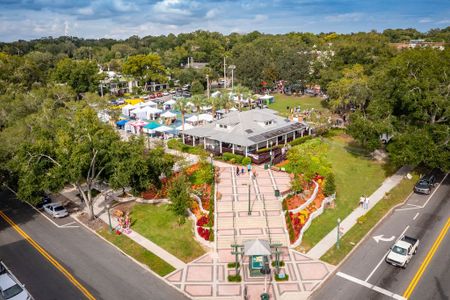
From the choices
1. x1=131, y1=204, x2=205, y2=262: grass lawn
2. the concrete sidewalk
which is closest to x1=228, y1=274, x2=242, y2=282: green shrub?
x1=131, y1=204, x2=205, y2=262: grass lawn

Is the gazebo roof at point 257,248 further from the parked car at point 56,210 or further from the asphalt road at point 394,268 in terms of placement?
the parked car at point 56,210

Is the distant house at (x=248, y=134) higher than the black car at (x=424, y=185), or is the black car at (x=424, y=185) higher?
the distant house at (x=248, y=134)

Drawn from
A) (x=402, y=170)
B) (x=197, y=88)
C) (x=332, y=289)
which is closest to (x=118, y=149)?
(x=332, y=289)

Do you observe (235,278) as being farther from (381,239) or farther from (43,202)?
(43,202)

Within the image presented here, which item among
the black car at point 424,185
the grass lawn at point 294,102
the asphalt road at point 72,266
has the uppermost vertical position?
the grass lawn at point 294,102

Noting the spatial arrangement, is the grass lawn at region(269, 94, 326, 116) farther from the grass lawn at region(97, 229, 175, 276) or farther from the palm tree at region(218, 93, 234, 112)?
the grass lawn at region(97, 229, 175, 276)

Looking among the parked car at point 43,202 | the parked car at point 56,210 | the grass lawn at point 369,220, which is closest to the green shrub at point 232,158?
the grass lawn at point 369,220

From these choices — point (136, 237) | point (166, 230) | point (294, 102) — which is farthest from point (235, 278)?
point (294, 102)
